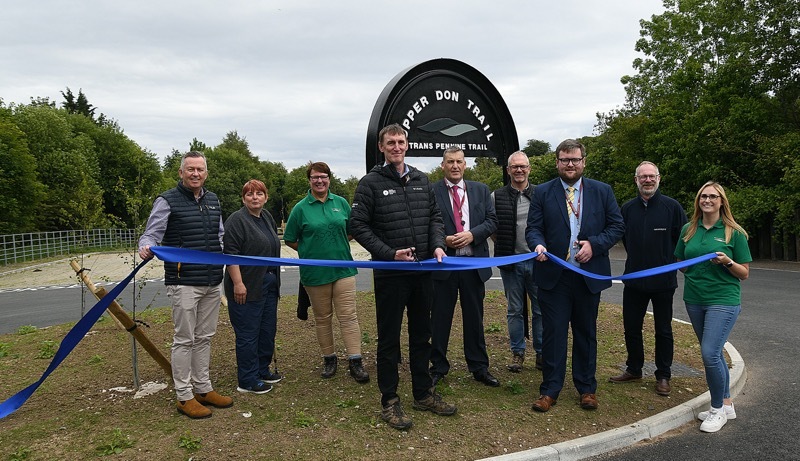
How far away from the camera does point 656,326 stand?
211 inches

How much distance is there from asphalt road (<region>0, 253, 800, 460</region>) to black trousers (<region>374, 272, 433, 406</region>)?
161cm

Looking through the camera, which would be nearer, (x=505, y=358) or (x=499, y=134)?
(x=505, y=358)

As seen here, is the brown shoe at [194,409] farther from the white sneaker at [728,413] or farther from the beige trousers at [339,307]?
the white sneaker at [728,413]

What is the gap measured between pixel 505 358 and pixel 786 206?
1613 cm

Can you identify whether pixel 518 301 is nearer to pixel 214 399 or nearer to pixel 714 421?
pixel 714 421

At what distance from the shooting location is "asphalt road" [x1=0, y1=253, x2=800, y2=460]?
4176mm

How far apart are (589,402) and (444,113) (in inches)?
200

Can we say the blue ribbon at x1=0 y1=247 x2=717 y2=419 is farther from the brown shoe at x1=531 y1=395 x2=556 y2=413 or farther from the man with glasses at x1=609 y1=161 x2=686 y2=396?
the brown shoe at x1=531 y1=395 x2=556 y2=413

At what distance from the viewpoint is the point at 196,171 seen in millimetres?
4570

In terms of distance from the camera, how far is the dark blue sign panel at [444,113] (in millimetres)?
7938

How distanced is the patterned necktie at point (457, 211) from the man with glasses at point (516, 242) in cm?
63

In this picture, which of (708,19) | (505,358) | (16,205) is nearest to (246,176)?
(16,205)

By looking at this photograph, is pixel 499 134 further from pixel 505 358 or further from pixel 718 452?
pixel 718 452

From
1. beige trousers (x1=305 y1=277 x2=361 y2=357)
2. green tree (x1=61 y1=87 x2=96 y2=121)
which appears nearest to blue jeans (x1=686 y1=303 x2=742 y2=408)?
beige trousers (x1=305 y1=277 x2=361 y2=357)
